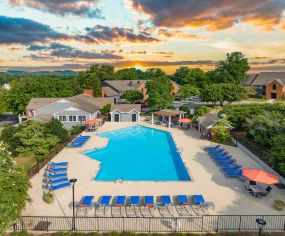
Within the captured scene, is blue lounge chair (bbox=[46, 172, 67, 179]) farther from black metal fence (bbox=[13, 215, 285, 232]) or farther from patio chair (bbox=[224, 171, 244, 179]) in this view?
patio chair (bbox=[224, 171, 244, 179])

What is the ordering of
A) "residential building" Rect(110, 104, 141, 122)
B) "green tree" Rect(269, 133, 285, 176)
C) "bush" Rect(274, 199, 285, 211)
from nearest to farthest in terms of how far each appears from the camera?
"bush" Rect(274, 199, 285, 211), "green tree" Rect(269, 133, 285, 176), "residential building" Rect(110, 104, 141, 122)

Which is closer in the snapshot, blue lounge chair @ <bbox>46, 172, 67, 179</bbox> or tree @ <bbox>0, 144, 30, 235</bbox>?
tree @ <bbox>0, 144, 30, 235</bbox>

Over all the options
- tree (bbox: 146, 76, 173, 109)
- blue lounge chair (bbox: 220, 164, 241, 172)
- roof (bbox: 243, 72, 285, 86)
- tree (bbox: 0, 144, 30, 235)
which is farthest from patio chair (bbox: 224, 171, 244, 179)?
roof (bbox: 243, 72, 285, 86)

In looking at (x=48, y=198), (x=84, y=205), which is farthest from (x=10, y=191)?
(x=84, y=205)

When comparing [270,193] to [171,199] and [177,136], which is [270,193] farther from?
[177,136]

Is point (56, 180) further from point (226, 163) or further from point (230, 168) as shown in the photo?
point (226, 163)

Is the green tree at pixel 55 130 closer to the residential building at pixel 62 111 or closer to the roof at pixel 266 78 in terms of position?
the residential building at pixel 62 111
